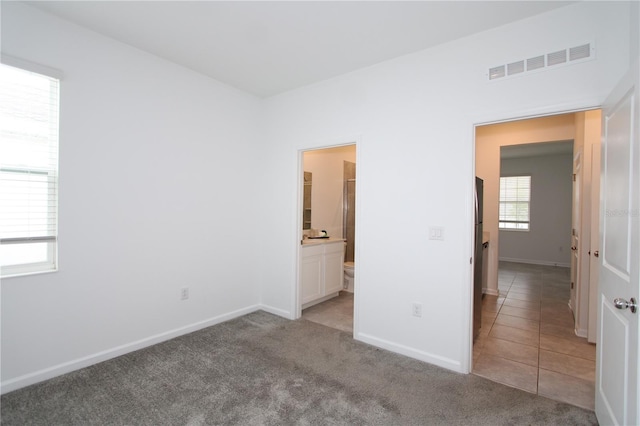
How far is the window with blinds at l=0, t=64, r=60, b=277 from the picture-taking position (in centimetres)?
223

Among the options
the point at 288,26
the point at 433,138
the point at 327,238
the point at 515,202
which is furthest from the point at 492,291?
the point at 288,26

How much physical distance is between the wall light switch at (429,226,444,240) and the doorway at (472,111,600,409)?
3.79ft

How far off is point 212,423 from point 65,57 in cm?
292

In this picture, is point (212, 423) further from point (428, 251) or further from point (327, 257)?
point (327, 257)

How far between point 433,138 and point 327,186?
265cm

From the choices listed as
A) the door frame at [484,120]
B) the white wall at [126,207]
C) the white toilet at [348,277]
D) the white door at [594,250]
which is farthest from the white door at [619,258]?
the white wall at [126,207]

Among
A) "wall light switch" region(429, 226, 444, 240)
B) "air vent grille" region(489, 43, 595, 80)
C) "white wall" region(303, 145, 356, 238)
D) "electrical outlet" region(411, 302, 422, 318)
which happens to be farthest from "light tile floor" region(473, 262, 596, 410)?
"white wall" region(303, 145, 356, 238)

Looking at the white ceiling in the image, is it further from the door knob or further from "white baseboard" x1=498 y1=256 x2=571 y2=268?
"white baseboard" x1=498 y1=256 x2=571 y2=268

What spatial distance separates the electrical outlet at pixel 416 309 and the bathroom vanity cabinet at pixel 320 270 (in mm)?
1531

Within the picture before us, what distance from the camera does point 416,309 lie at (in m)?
2.83

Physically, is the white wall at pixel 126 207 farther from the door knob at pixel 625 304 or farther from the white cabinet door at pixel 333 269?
the door knob at pixel 625 304

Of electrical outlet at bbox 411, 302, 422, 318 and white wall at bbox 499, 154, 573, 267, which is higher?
white wall at bbox 499, 154, 573, 267

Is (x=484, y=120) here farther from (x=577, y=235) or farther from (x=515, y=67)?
(x=577, y=235)

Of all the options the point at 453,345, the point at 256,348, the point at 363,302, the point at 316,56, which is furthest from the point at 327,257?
the point at 316,56
